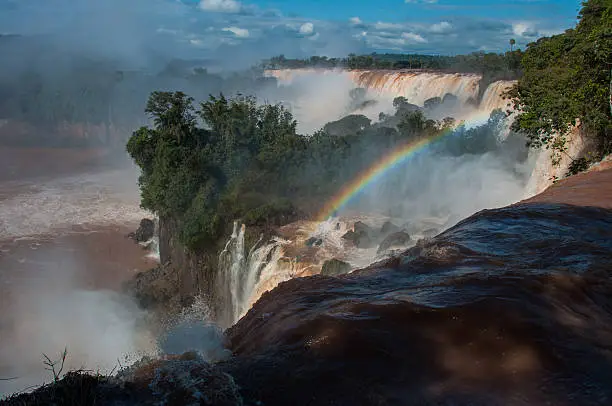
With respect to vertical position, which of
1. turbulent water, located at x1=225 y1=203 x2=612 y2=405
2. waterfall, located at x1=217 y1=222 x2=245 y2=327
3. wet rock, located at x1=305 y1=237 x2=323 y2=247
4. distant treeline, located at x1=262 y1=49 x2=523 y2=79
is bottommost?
waterfall, located at x1=217 y1=222 x2=245 y2=327

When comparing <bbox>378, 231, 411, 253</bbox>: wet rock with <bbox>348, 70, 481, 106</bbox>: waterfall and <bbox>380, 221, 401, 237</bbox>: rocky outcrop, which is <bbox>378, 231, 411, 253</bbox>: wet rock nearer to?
<bbox>380, 221, 401, 237</bbox>: rocky outcrop

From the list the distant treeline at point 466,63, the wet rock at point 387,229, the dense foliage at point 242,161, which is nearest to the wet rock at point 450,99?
the distant treeline at point 466,63

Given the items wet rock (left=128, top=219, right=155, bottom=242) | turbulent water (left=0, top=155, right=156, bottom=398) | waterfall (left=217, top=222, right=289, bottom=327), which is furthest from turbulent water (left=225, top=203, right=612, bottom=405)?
wet rock (left=128, top=219, right=155, bottom=242)

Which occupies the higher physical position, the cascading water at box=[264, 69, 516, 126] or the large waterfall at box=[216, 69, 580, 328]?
the cascading water at box=[264, 69, 516, 126]

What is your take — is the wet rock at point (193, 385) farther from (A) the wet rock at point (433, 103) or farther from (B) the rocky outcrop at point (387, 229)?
(A) the wet rock at point (433, 103)

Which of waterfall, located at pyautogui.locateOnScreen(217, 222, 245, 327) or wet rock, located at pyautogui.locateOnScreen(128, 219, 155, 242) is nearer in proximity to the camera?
waterfall, located at pyautogui.locateOnScreen(217, 222, 245, 327)

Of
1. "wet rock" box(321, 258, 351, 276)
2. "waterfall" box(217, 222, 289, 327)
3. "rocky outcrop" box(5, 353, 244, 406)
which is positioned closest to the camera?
"rocky outcrop" box(5, 353, 244, 406)
